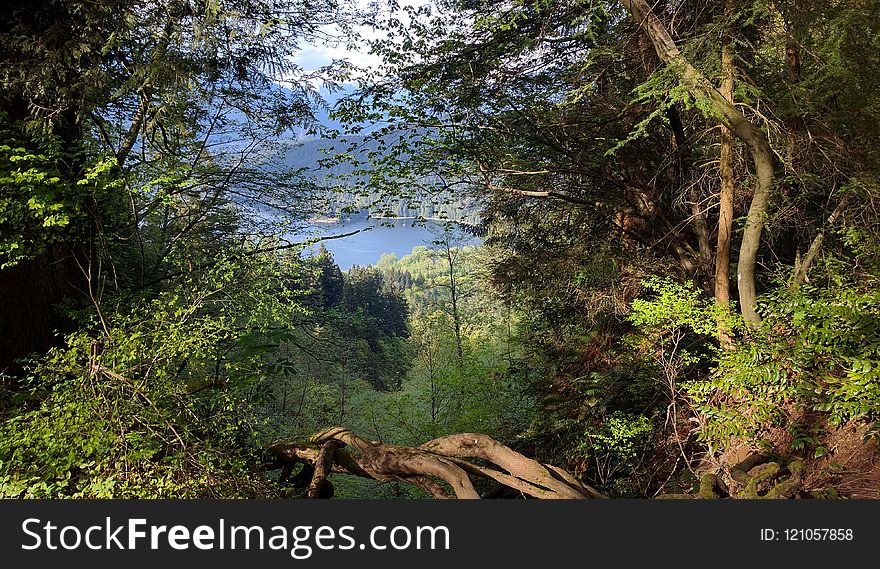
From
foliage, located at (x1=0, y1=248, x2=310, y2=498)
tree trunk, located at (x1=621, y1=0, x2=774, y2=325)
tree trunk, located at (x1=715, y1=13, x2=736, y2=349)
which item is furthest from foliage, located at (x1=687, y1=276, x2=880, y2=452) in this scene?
foliage, located at (x1=0, y1=248, x2=310, y2=498)

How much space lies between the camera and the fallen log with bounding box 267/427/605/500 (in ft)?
13.3

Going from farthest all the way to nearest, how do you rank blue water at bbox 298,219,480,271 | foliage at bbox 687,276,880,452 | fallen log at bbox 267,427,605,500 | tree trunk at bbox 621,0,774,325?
1. blue water at bbox 298,219,480,271
2. tree trunk at bbox 621,0,774,325
3. fallen log at bbox 267,427,605,500
4. foliage at bbox 687,276,880,452

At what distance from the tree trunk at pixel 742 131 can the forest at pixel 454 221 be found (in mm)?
31

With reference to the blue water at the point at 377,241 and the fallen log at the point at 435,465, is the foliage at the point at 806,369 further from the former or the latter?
the blue water at the point at 377,241

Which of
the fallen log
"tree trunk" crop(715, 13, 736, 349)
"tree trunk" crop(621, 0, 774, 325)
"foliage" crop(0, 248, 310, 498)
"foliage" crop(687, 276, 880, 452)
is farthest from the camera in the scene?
"tree trunk" crop(715, 13, 736, 349)

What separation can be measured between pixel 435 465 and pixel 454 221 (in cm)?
689

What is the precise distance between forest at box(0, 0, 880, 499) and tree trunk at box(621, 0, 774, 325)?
0.10 feet

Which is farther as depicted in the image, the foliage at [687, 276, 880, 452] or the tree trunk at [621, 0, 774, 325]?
the tree trunk at [621, 0, 774, 325]

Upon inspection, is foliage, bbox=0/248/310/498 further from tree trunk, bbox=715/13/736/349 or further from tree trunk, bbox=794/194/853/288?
tree trunk, bbox=794/194/853/288

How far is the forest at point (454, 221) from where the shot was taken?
13.8 feet

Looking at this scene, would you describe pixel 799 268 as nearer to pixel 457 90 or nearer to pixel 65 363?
pixel 457 90

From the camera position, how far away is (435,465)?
4.27m

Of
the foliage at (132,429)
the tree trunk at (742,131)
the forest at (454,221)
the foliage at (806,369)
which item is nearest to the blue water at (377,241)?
the forest at (454,221)

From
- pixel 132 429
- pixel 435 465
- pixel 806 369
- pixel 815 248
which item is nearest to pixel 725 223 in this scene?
pixel 815 248
